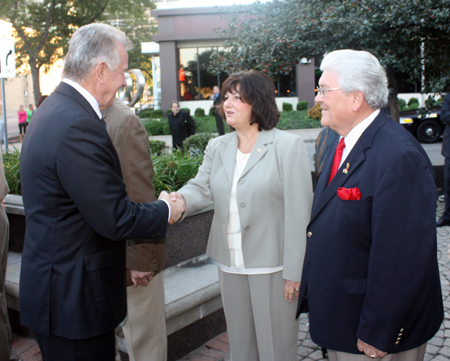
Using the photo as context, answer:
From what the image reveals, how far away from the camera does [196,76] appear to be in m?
31.0

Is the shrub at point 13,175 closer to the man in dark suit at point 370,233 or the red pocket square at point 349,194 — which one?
the man in dark suit at point 370,233

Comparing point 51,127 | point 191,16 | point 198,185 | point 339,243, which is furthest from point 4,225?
point 191,16

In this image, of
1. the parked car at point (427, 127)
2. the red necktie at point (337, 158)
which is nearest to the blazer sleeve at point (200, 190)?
the red necktie at point (337, 158)

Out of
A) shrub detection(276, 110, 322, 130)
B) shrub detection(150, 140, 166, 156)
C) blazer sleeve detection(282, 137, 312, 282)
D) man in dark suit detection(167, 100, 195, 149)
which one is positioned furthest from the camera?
shrub detection(276, 110, 322, 130)

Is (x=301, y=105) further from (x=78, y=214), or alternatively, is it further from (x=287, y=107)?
(x=78, y=214)

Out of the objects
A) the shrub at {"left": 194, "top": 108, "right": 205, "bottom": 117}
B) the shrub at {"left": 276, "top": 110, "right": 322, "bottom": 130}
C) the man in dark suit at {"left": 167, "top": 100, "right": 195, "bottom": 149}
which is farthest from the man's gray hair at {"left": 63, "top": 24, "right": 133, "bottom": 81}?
the shrub at {"left": 194, "top": 108, "right": 205, "bottom": 117}

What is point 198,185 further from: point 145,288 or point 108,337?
point 108,337

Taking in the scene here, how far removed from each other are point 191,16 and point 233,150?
27.7 meters

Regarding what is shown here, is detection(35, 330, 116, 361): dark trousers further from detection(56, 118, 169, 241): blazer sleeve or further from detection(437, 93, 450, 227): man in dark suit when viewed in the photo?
detection(437, 93, 450, 227): man in dark suit

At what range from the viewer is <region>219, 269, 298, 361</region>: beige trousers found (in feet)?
8.96

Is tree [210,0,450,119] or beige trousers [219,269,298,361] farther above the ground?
tree [210,0,450,119]

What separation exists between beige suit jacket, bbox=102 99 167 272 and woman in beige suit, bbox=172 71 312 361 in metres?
0.32

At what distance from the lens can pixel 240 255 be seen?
2.78 m

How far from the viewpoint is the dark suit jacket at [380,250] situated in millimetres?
1801
